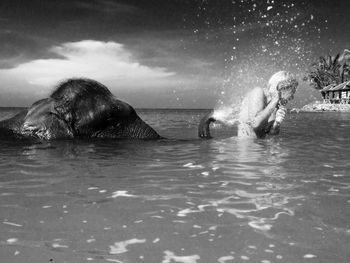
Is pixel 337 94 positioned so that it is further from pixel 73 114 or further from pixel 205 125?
pixel 73 114

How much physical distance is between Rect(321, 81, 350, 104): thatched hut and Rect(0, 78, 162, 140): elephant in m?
60.7

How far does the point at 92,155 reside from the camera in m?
5.85

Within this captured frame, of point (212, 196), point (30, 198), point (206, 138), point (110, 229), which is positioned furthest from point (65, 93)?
point (110, 229)

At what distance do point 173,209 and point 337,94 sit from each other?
75251mm

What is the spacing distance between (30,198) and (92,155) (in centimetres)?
239

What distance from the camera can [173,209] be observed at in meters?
3.14

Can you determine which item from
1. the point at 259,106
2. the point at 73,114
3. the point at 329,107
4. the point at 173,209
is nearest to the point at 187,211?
the point at 173,209

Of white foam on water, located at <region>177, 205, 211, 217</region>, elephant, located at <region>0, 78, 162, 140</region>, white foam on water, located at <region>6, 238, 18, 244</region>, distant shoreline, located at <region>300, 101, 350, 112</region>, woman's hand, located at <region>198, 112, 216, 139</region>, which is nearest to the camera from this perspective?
white foam on water, located at <region>6, 238, 18, 244</region>

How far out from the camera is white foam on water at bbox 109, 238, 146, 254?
2346 millimetres

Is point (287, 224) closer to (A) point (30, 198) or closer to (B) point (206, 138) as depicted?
(A) point (30, 198)

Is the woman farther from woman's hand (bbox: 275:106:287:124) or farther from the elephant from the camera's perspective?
the elephant

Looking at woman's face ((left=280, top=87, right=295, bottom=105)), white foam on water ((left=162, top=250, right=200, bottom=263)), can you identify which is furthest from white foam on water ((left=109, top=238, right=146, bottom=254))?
woman's face ((left=280, top=87, right=295, bottom=105))

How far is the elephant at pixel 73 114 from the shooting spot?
6746 mm

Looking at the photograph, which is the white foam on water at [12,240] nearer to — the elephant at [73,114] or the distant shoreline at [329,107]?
the elephant at [73,114]
